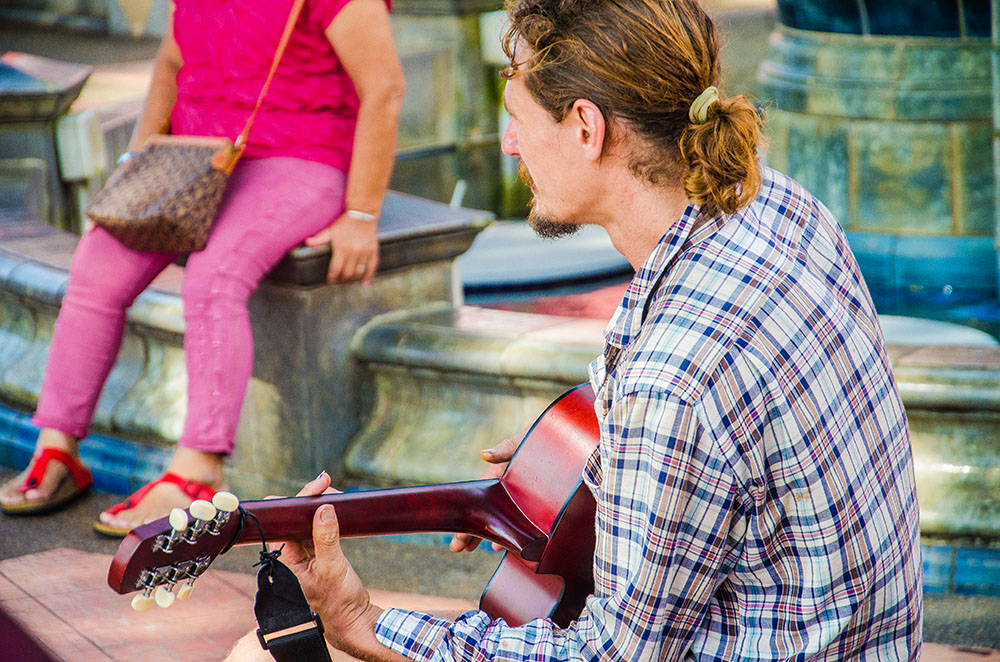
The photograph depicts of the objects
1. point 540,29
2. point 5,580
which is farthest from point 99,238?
point 540,29

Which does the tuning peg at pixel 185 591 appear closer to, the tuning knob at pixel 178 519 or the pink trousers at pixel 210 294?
the tuning knob at pixel 178 519

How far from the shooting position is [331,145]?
134 inches

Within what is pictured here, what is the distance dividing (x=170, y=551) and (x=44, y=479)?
7.01ft

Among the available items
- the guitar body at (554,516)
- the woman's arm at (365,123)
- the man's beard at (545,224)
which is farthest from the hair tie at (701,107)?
the woman's arm at (365,123)

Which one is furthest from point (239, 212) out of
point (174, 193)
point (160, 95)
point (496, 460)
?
point (496, 460)

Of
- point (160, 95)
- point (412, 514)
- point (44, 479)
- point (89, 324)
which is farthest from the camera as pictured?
point (160, 95)

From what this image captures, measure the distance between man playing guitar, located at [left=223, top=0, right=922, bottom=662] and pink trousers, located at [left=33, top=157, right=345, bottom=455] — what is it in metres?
1.57

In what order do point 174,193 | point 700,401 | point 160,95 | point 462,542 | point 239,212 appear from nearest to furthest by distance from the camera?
point 700,401
point 462,542
point 174,193
point 239,212
point 160,95

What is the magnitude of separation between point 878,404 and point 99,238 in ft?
7.82

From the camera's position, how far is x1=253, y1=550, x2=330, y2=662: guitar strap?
1.56 metres

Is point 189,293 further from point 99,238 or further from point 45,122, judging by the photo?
point 45,122

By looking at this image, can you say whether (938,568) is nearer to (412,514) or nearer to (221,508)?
(412,514)

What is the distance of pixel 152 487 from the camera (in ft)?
10.8

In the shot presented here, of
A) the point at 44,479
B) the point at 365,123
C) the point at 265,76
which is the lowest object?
the point at 44,479
